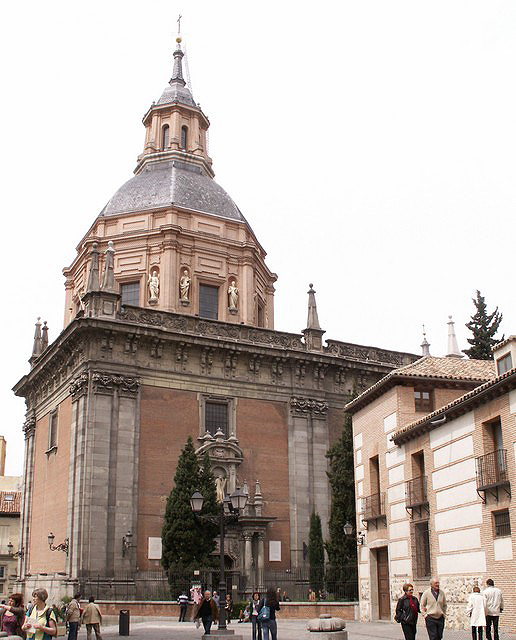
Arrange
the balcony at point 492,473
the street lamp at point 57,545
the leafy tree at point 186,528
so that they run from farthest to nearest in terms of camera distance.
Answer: the street lamp at point 57,545, the leafy tree at point 186,528, the balcony at point 492,473

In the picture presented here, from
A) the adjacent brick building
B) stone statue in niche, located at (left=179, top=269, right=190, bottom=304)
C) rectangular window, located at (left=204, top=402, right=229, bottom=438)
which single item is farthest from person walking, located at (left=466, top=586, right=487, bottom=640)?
stone statue in niche, located at (left=179, top=269, right=190, bottom=304)

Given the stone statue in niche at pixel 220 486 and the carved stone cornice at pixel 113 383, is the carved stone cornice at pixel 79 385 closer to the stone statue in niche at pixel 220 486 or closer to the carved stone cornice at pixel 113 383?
the carved stone cornice at pixel 113 383

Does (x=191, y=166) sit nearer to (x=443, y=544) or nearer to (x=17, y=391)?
(x=17, y=391)

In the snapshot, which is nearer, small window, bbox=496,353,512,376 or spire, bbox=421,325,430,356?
small window, bbox=496,353,512,376

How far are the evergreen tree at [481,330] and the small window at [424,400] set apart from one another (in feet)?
65.2

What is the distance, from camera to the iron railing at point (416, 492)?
78.0 feet

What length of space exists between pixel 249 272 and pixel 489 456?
78.1ft

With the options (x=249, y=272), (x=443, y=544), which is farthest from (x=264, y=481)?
(x=443, y=544)

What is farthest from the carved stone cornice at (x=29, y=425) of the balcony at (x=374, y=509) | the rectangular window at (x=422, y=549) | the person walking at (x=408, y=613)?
the person walking at (x=408, y=613)

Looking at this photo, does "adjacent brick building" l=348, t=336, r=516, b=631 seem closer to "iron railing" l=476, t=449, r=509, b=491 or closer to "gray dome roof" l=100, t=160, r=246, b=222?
"iron railing" l=476, t=449, r=509, b=491

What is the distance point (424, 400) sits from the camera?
85.5 feet

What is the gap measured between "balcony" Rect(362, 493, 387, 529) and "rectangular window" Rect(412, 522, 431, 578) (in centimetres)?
238

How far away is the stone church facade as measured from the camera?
32812 mm

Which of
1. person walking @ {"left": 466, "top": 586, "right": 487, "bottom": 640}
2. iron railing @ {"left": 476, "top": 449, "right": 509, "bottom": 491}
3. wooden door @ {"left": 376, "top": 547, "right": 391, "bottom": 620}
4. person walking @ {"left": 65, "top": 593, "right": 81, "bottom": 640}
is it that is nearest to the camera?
person walking @ {"left": 466, "top": 586, "right": 487, "bottom": 640}
